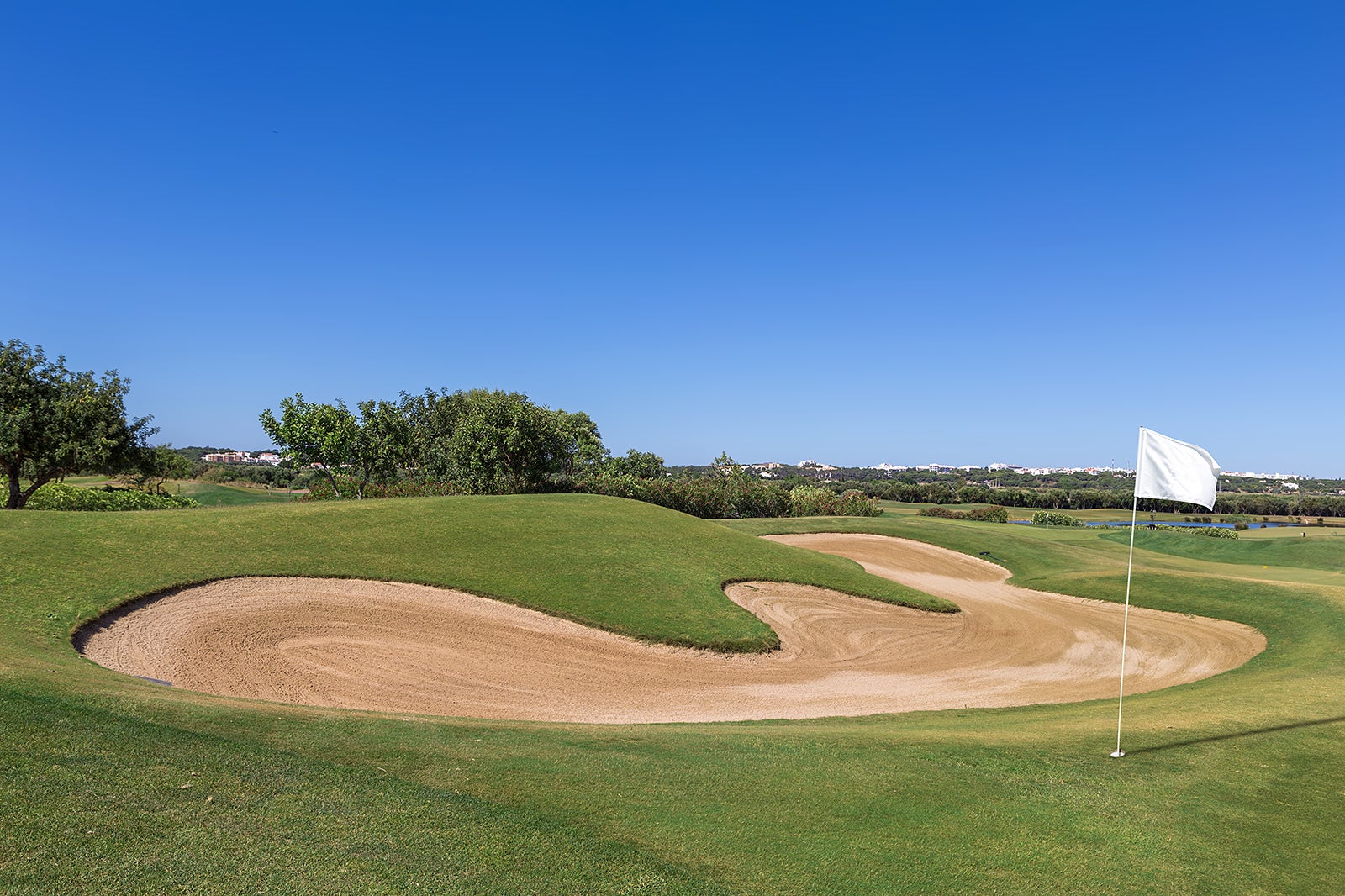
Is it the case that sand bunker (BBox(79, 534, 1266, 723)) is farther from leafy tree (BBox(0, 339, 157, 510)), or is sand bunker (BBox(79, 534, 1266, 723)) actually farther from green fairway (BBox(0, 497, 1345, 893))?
leafy tree (BBox(0, 339, 157, 510))

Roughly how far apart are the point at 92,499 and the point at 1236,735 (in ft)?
144

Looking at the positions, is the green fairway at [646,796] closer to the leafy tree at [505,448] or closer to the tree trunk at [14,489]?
the tree trunk at [14,489]

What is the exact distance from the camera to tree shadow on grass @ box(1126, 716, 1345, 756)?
10.8 metres

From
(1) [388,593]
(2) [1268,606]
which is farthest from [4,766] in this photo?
(2) [1268,606]

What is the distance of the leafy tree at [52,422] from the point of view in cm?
3023

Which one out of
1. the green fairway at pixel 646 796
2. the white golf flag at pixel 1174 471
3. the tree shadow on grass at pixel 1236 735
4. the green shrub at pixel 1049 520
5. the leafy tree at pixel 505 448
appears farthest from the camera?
the green shrub at pixel 1049 520

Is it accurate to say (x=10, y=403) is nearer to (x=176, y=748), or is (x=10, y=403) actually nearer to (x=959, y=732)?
(x=176, y=748)

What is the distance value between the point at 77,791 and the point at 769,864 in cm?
647

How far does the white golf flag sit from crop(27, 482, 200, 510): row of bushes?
1527 inches

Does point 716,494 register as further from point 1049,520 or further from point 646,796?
point 646,796

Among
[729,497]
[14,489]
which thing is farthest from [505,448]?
[14,489]

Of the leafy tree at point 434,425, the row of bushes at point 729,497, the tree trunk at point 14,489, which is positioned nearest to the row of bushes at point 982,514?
the row of bushes at point 729,497

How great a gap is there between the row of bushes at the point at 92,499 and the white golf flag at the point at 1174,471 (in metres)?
38.8

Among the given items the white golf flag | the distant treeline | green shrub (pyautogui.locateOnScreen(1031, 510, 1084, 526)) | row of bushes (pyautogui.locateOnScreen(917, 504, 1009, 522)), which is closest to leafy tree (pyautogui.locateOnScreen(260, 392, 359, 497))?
the white golf flag
